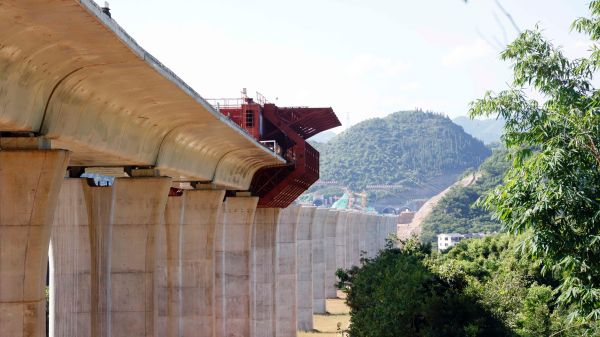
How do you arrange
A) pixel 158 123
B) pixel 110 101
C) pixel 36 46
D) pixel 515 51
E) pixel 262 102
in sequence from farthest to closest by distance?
pixel 262 102
pixel 158 123
pixel 110 101
pixel 515 51
pixel 36 46

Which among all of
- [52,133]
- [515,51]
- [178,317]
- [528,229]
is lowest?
[178,317]

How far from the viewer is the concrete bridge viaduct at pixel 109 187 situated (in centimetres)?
2025

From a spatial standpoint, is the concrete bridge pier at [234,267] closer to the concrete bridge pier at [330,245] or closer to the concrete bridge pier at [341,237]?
the concrete bridge pier at [330,245]

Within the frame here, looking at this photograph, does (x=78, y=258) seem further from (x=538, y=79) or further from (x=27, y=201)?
(x=538, y=79)

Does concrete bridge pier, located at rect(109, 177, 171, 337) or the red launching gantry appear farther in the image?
the red launching gantry

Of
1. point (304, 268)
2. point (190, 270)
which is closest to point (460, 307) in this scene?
point (190, 270)

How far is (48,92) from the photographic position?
2216cm

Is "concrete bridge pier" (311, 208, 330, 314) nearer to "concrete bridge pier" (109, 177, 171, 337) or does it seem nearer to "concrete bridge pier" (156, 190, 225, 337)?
"concrete bridge pier" (156, 190, 225, 337)

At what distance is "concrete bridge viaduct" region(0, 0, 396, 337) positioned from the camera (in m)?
20.2

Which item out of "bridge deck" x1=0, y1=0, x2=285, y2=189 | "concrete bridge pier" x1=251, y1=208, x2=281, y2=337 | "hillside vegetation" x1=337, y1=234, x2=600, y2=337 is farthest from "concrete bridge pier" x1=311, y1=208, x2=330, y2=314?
"bridge deck" x1=0, y1=0, x2=285, y2=189

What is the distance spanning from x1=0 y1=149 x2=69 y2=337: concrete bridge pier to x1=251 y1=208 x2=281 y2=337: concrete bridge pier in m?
47.5

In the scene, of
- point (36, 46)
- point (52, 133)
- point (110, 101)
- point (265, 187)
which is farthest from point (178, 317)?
point (36, 46)

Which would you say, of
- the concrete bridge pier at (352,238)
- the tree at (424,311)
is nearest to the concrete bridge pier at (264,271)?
the tree at (424,311)

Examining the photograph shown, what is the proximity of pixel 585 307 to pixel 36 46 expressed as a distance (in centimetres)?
1166
